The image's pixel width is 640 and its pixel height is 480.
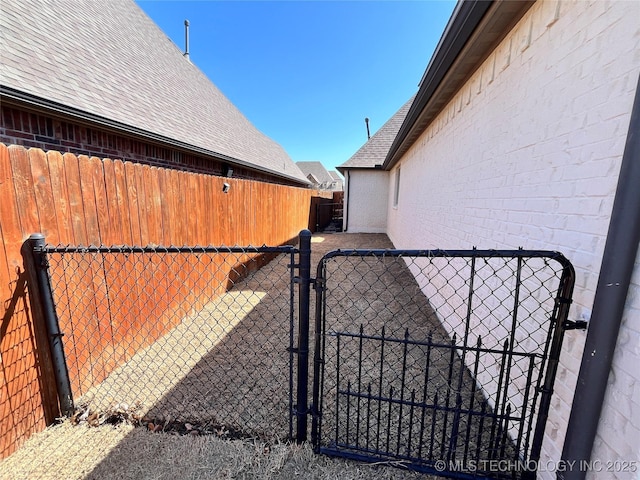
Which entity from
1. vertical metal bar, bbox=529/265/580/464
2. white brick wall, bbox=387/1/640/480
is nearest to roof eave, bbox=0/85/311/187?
white brick wall, bbox=387/1/640/480

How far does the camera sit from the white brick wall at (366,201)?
13.0m

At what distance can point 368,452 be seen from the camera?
1806 millimetres

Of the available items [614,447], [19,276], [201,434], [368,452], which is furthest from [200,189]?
[614,447]

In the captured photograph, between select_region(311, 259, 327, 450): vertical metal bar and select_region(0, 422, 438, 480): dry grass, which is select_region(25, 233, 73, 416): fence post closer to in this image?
select_region(0, 422, 438, 480): dry grass

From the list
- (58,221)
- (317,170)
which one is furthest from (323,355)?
(317,170)

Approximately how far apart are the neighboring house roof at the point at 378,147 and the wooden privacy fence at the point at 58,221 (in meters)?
9.58

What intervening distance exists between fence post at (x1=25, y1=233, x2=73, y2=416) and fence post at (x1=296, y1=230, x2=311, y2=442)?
1.75 m

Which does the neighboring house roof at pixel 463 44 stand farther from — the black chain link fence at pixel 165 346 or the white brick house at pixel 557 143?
the black chain link fence at pixel 165 346

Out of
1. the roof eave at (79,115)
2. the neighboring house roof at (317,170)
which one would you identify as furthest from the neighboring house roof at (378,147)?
the neighboring house roof at (317,170)

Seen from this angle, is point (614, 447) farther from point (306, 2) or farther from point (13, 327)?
point (306, 2)

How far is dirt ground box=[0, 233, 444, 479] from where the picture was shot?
170 cm

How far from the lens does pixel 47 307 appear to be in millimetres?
1940

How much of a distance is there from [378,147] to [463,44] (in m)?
11.3

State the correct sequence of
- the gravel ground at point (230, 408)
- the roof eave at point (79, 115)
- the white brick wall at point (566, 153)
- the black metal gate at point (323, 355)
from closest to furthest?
the white brick wall at point (566, 153)
the black metal gate at point (323, 355)
the gravel ground at point (230, 408)
the roof eave at point (79, 115)
